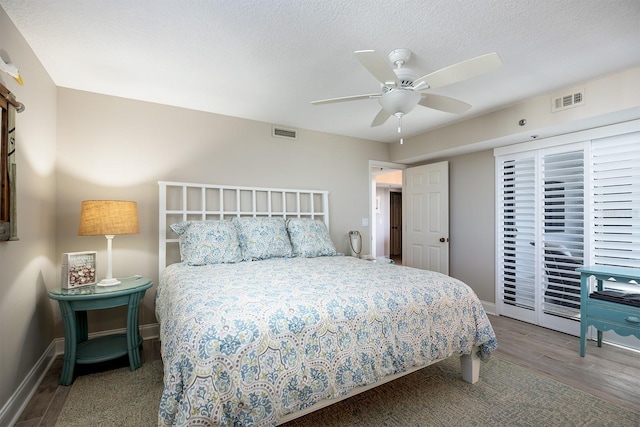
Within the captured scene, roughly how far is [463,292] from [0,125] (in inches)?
118

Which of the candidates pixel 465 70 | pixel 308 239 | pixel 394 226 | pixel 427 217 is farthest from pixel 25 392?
pixel 394 226

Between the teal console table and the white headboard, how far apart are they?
2.74 metres

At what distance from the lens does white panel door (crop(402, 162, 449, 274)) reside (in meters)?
4.35

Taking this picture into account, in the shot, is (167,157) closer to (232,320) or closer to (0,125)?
(0,125)

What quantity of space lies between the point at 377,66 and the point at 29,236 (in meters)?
2.65

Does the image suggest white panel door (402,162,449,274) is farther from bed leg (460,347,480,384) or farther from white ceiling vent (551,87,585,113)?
bed leg (460,347,480,384)

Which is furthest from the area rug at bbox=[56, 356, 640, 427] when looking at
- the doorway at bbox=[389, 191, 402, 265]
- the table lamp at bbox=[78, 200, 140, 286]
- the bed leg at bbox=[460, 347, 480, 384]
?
the doorway at bbox=[389, 191, 402, 265]

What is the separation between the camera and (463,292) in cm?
214

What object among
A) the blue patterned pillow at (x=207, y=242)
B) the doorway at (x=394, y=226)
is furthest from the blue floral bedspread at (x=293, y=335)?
the doorway at (x=394, y=226)

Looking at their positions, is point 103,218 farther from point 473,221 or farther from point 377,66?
point 473,221

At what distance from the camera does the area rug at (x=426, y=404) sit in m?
1.81

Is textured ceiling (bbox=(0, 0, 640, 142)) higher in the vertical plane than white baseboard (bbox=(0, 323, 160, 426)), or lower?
higher

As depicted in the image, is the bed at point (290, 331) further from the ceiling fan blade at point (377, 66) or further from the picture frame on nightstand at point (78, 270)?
the ceiling fan blade at point (377, 66)

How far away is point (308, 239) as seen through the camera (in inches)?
131
